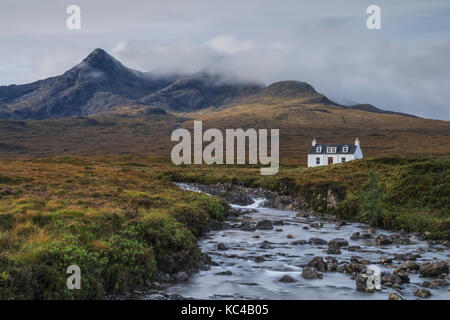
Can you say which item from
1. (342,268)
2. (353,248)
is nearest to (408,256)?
(353,248)

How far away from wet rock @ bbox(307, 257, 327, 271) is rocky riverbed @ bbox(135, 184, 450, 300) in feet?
0.18

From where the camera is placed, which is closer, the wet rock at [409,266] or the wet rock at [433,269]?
the wet rock at [433,269]

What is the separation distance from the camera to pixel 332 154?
95.3 m

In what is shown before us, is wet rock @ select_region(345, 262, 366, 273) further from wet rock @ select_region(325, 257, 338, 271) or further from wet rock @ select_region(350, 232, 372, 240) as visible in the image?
wet rock @ select_region(350, 232, 372, 240)

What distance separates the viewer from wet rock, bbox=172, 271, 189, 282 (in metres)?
18.7

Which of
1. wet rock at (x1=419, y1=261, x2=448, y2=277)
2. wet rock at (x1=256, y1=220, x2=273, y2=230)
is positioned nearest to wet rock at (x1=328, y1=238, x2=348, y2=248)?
wet rock at (x1=419, y1=261, x2=448, y2=277)

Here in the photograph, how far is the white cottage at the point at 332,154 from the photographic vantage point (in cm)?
9394

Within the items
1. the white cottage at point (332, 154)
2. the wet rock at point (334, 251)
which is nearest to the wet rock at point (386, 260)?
the wet rock at point (334, 251)

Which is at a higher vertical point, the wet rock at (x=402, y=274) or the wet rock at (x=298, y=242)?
the wet rock at (x=402, y=274)

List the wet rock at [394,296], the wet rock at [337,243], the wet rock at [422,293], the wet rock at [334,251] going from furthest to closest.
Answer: the wet rock at [337,243] < the wet rock at [334,251] < the wet rock at [422,293] < the wet rock at [394,296]

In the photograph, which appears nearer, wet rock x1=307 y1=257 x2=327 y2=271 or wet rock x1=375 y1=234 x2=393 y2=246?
wet rock x1=307 y1=257 x2=327 y2=271

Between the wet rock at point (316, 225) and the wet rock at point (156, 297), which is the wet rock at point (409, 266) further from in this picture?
the wet rock at point (316, 225)

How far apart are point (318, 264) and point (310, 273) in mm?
1837
